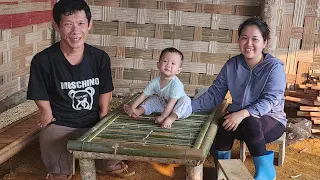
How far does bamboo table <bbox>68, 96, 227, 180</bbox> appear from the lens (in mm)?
2828

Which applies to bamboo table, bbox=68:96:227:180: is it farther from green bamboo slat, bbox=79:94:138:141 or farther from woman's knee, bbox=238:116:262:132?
woman's knee, bbox=238:116:262:132

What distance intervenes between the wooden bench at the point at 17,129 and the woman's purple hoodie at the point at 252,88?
1466 mm

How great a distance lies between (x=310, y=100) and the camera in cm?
506

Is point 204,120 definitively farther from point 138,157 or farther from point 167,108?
point 138,157

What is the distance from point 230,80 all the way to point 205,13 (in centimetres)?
161

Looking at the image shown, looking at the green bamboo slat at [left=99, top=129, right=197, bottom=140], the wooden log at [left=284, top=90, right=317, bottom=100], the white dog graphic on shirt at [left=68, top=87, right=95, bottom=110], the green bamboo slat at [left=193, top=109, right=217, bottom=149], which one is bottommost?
the wooden log at [left=284, top=90, right=317, bottom=100]

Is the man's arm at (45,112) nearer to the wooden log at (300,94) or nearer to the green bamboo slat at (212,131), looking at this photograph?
the green bamboo slat at (212,131)

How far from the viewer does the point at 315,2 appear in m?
5.04

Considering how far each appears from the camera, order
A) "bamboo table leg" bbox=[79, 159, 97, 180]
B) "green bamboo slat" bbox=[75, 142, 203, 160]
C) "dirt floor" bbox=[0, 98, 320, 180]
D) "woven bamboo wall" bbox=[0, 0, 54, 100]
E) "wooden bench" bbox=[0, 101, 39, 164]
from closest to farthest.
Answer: "green bamboo slat" bbox=[75, 142, 203, 160], "bamboo table leg" bbox=[79, 159, 97, 180], "wooden bench" bbox=[0, 101, 39, 164], "dirt floor" bbox=[0, 98, 320, 180], "woven bamboo wall" bbox=[0, 0, 54, 100]

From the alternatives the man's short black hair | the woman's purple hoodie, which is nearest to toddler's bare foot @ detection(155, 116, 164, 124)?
the woman's purple hoodie

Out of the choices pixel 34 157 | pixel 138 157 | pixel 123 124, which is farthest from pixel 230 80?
pixel 34 157

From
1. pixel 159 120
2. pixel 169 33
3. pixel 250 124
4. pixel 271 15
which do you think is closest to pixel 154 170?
pixel 159 120

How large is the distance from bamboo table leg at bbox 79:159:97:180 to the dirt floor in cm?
88

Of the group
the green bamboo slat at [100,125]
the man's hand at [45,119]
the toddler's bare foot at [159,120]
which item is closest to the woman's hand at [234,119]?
the toddler's bare foot at [159,120]
